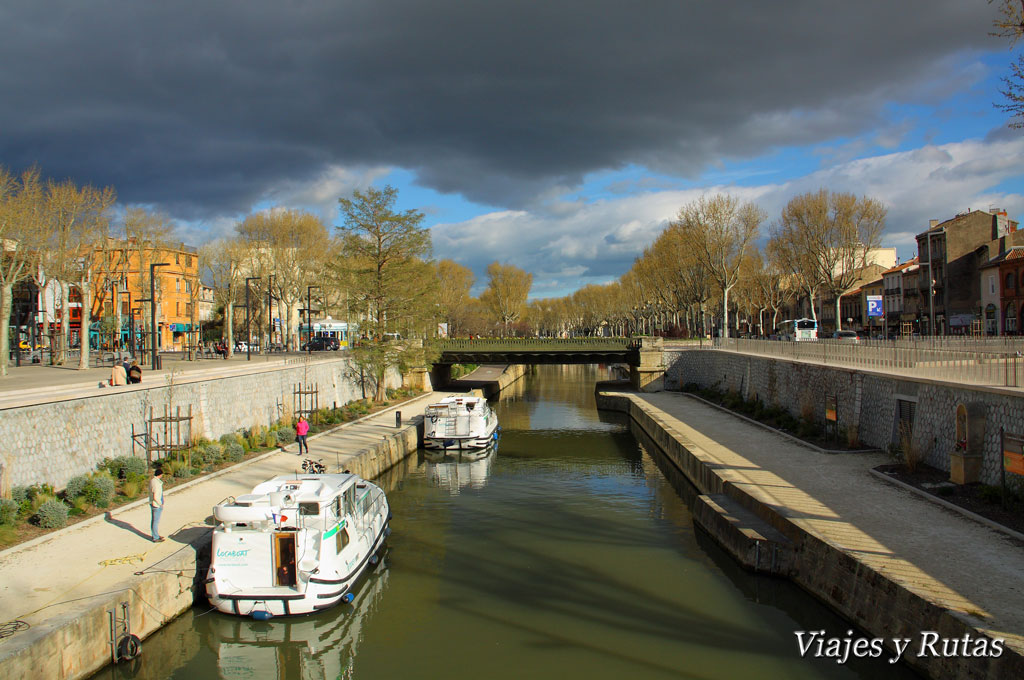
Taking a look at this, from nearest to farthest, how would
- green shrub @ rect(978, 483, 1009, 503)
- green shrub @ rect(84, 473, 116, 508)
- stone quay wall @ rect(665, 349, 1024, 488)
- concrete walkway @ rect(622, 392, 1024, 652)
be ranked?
concrete walkway @ rect(622, 392, 1024, 652) → green shrub @ rect(978, 483, 1009, 503) → stone quay wall @ rect(665, 349, 1024, 488) → green shrub @ rect(84, 473, 116, 508)

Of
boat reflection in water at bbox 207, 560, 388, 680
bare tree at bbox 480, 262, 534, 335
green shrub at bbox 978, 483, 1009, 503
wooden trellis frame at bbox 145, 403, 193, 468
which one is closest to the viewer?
boat reflection in water at bbox 207, 560, 388, 680

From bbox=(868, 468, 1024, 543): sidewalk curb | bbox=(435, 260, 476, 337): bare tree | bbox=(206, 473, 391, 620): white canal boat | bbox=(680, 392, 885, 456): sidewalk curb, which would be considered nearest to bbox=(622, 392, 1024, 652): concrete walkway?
bbox=(868, 468, 1024, 543): sidewalk curb

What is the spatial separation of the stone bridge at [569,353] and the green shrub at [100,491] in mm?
38286

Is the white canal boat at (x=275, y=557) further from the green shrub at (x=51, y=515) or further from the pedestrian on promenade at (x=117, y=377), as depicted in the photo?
the pedestrian on promenade at (x=117, y=377)

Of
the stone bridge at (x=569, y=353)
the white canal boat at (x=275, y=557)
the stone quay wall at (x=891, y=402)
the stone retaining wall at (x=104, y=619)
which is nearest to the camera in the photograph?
the stone retaining wall at (x=104, y=619)

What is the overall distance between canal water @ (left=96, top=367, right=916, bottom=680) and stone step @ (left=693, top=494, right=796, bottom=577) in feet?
1.16

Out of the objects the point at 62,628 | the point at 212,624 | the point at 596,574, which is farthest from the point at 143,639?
the point at 596,574

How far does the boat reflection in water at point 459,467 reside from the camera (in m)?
28.4

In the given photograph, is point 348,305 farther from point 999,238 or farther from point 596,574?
point 999,238

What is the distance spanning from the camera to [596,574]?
16.9 meters

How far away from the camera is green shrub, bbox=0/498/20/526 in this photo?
15102mm

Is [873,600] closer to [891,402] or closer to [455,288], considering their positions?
[891,402]

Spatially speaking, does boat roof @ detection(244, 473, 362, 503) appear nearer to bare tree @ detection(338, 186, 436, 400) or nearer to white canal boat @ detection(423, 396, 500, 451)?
white canal boat @ detection(423, 396, 500, 451)

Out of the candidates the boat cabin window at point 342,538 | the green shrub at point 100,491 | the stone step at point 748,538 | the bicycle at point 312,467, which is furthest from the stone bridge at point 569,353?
the boat cabin window at point 342,538
